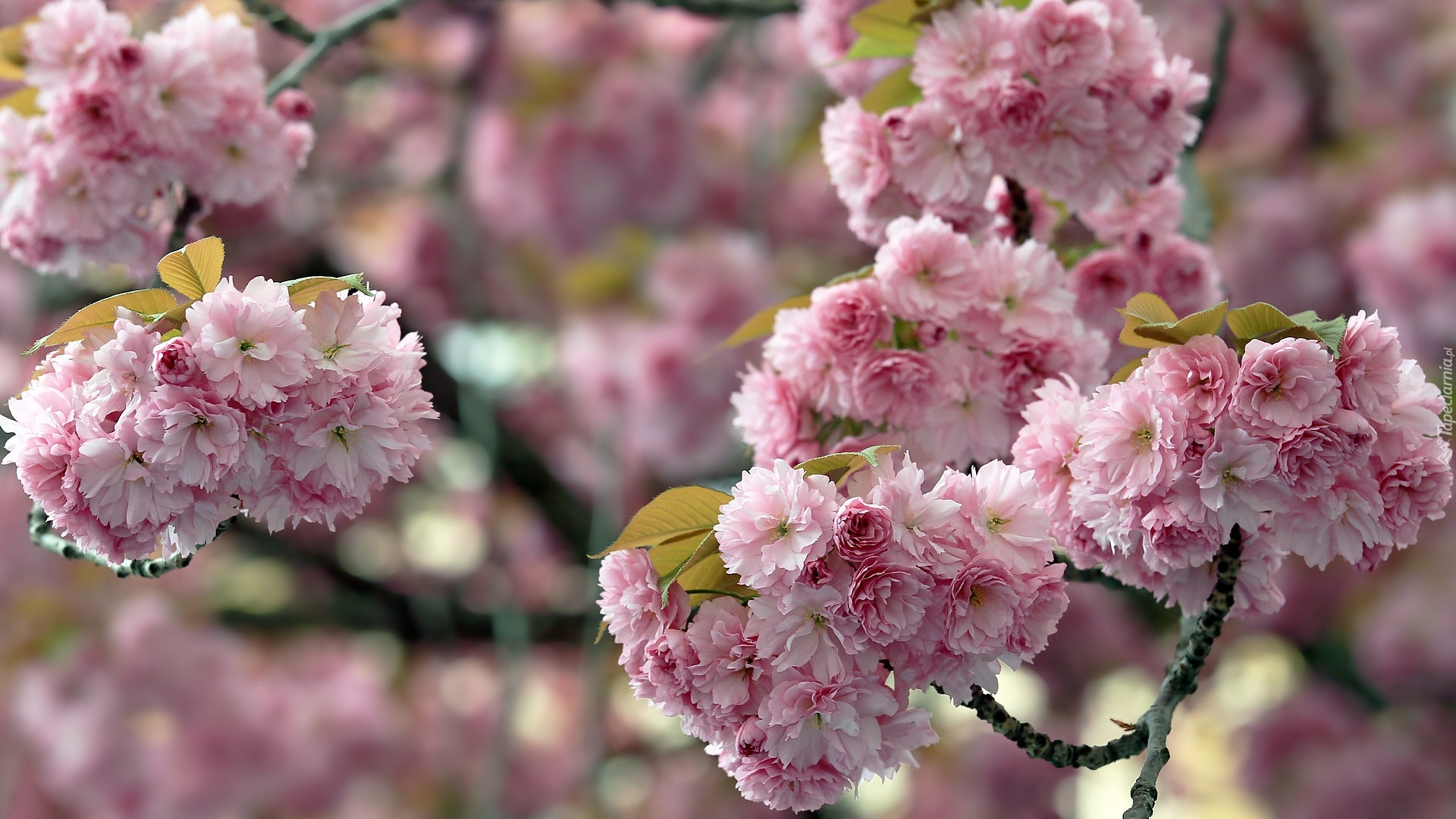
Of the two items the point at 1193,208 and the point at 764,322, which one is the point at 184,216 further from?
the point at 1193,208

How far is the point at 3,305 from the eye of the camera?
4246 mm

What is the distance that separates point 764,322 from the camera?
1.30 m

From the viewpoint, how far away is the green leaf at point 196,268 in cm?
89

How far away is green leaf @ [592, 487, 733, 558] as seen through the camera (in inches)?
35.2

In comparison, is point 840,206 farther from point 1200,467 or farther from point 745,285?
point 1200,467

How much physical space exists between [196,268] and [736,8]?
110 cm

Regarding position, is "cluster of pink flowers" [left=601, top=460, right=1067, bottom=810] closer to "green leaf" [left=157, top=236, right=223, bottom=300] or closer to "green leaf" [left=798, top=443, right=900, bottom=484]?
"green leaf" [left=798, top=443, right=900, bottom=484]

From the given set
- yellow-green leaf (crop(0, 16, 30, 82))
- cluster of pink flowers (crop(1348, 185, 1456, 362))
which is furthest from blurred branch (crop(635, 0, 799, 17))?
cluster of pink flowers (crop(1348, 185, 1456, 362))

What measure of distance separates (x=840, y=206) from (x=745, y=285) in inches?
26.3

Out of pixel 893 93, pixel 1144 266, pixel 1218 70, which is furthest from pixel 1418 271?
pixel 893 93

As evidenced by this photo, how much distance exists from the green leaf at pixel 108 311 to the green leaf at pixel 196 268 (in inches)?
0.5

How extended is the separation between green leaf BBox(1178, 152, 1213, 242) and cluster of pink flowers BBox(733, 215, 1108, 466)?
57cm

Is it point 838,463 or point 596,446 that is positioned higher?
point 838,463

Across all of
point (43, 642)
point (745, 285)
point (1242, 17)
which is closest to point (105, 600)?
point (43, 642)
